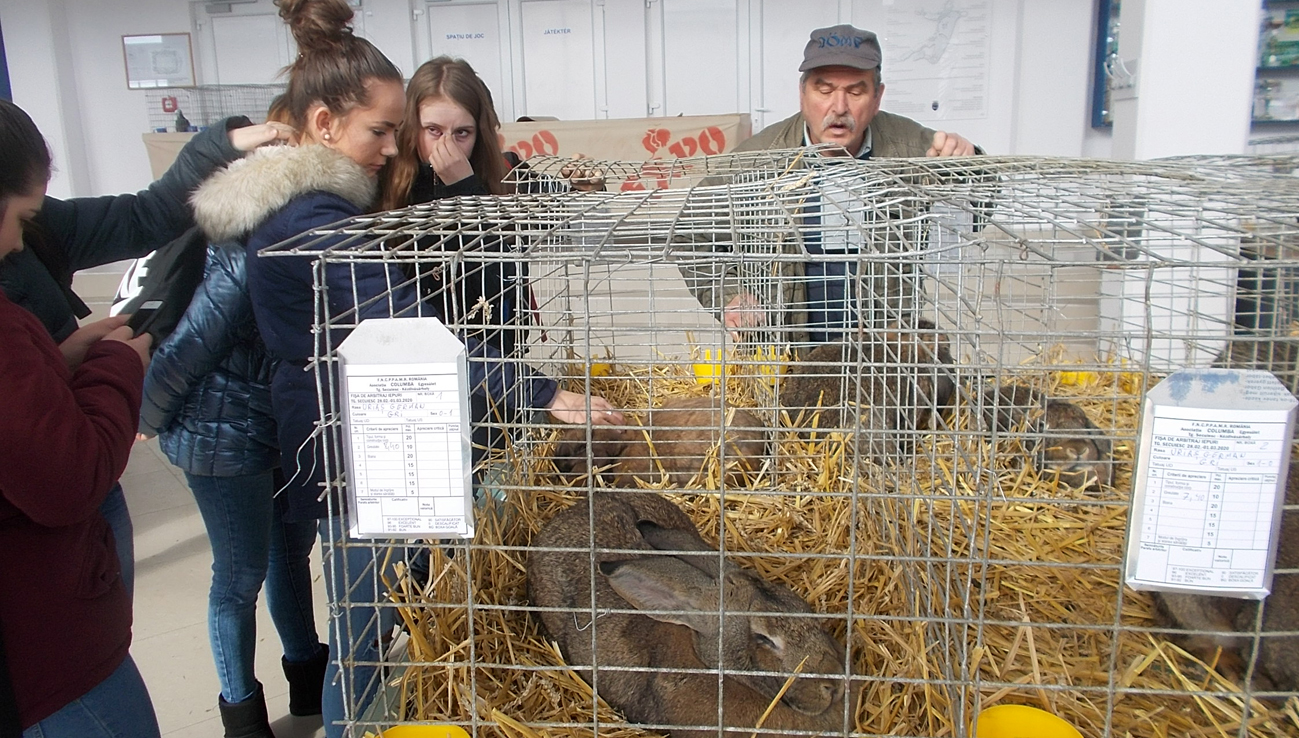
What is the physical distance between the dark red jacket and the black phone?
16.5 inches

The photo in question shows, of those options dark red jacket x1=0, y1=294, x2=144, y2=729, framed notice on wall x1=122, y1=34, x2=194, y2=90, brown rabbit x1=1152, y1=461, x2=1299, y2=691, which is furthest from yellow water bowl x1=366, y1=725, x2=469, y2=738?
framed notice on wall x1=122, y1=34, x2=194, y2=90

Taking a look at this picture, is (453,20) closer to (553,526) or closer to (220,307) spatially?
(220,307)

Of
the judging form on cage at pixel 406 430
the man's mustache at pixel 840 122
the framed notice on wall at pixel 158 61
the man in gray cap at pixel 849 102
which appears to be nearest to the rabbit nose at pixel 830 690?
the judging form on cage at pixel 406 430

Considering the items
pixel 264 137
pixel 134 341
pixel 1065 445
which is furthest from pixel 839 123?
pixel 134 341

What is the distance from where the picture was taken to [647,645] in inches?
56.9

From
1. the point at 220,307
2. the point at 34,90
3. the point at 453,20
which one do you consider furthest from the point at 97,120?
the point at 220,307

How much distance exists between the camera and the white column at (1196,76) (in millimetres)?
3436

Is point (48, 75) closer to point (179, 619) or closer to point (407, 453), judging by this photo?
point (179, 619)

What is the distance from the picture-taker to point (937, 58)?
24.5 feet

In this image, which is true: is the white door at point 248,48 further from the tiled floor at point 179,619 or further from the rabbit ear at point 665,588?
the rabbit ear at point 665,588

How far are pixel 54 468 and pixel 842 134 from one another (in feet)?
8.27

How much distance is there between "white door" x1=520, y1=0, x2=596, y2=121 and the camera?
7.92 m

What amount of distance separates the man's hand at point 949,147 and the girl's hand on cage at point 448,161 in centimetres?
165

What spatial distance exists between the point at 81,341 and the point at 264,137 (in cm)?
62
